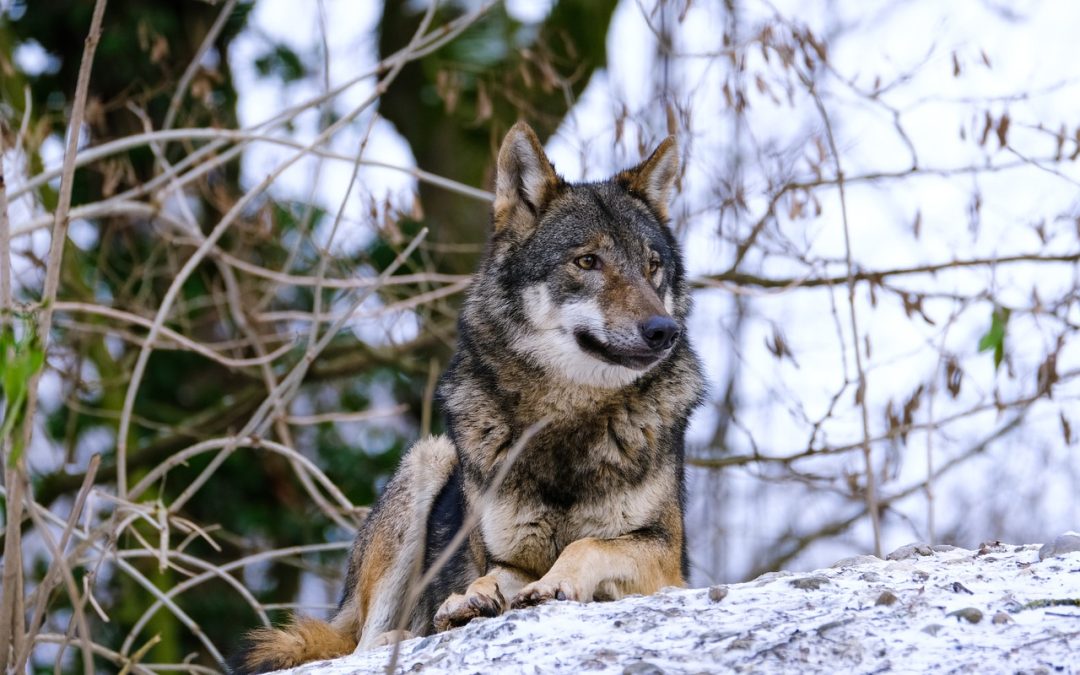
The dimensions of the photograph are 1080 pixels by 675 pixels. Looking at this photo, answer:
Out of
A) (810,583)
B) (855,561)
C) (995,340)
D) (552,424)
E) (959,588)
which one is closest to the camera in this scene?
(959,588)

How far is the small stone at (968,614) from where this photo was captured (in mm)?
3922

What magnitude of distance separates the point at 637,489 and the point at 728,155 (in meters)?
6.48

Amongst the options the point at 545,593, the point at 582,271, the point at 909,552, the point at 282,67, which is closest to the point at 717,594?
the point at 545,593

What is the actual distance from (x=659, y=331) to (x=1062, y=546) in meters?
1.79

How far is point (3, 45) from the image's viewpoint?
11297 mm

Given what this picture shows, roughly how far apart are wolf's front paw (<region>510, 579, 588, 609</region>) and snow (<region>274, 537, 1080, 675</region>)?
24cm

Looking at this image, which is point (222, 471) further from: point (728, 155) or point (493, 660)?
point (493, 660)

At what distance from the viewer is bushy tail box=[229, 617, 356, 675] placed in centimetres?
574

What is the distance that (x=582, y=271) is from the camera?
5.91 meters

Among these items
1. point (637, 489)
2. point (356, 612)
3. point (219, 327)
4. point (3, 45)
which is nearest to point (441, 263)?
point (219, 327)

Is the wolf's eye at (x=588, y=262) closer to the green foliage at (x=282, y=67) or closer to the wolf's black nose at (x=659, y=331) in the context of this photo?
the wolf's black nose at (x=659, y=331)

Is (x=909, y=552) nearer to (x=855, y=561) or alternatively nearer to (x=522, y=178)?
(x=855, y=561)

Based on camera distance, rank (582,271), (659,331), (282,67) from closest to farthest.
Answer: (659,331) < (582,271) < (282,67)

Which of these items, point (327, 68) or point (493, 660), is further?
point (327, 68)
